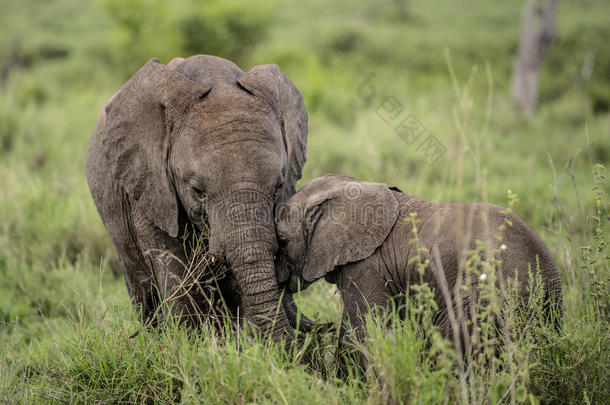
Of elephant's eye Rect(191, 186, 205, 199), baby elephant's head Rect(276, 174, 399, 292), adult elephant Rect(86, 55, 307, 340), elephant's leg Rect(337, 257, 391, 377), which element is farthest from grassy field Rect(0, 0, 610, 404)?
elephant's eye Rect(191, 186, 205, 199)

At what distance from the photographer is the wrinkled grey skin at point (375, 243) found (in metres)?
4.21

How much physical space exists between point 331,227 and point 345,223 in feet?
0.31

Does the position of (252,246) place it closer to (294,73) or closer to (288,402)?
(288,402)

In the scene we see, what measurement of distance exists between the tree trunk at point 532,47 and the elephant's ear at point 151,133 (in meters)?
13.3

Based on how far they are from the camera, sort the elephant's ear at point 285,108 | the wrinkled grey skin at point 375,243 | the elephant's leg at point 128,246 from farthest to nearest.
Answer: the elephant's leg at point 128,246 < the elephant's ear at point 285,108 < the wrinkled grey skin at point 375,243

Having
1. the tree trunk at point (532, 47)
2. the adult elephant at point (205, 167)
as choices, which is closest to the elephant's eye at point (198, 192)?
the adult elephant at point (205, 167)

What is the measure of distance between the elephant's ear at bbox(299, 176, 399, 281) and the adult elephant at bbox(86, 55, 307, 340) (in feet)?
0.90

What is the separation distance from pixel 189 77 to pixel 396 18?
2138 cm

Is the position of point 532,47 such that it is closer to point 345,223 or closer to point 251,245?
point 345,223

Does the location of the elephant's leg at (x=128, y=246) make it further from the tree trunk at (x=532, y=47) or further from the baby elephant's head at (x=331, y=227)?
the tree trunk at (x=532, y=47)

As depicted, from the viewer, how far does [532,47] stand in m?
16.9

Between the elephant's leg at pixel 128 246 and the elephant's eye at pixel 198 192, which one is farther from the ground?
the elephant's eye at pixel 198 192

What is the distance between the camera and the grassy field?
3861mm

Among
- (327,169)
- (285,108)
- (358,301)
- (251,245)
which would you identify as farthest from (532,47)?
(251,245)
